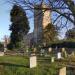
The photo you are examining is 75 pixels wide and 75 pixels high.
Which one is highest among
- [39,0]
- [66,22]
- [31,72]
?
[39,0]

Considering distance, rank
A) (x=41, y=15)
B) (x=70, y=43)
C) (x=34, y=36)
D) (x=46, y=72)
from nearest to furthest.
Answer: (x=46, y=72)
(x=41, y=15)
(x=70, y=43)
(x=34, y=36)

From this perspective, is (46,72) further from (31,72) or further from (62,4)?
(62,4)

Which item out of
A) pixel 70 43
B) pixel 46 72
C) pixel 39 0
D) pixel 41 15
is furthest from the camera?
pixel 70 43

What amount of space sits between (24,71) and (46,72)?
1.37m

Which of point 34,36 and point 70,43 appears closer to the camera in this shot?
point 70,43

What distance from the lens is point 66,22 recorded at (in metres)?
21.2

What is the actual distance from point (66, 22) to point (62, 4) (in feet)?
4.83

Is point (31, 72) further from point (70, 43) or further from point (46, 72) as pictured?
point (70, 43)

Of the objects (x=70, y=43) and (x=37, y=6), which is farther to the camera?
(x=70, y=43)

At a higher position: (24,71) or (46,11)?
(46,11)

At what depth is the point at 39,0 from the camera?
66.3 feet

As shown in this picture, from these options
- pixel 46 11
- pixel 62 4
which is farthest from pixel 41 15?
pixel 62 4

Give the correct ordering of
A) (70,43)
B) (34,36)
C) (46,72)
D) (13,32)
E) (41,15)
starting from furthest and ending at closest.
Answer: (34,36) < (13,32) < (70,43) < (41,15) < (46,72)

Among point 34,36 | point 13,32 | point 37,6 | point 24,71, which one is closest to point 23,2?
point 37,6
